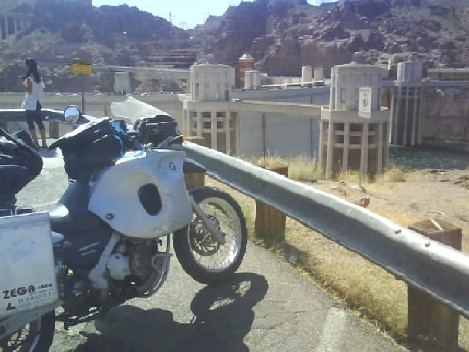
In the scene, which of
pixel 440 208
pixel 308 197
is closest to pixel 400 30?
pixel 440 208

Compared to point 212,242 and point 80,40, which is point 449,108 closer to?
point 212,242

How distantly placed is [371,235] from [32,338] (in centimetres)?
173

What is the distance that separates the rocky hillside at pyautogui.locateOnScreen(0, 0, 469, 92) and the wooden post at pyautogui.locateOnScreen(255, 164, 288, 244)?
60.8m

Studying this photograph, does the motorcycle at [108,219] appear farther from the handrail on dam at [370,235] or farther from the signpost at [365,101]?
the signpost at [365,101]

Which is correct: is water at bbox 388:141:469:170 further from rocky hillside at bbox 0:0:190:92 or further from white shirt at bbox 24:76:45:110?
white shirt at bbox 24:76:45:110

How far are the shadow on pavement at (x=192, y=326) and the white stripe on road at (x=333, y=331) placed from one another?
412 mm

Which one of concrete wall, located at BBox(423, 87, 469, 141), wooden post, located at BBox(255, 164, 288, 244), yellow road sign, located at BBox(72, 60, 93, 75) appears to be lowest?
concrete wall, located at BBox(423, 87, 469, 141)

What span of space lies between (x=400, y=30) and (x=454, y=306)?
98001 millimetres

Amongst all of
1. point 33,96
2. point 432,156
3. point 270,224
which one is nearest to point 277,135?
point 432,156

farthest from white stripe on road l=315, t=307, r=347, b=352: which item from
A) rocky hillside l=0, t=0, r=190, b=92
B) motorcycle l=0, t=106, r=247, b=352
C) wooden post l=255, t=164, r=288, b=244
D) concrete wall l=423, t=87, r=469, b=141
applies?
concrete wall l=423, t=87, r=469, b=141

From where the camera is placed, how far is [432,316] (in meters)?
2.84

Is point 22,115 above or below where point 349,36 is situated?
below

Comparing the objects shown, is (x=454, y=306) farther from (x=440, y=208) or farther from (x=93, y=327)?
(x=440, y=208)

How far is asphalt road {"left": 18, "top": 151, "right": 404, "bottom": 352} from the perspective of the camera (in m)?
3.02
